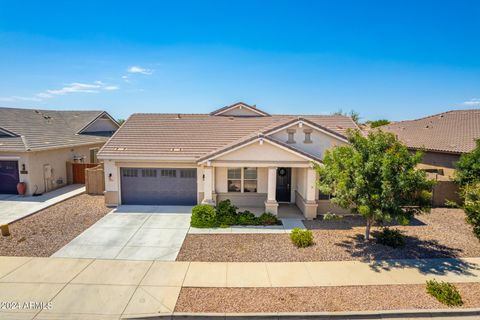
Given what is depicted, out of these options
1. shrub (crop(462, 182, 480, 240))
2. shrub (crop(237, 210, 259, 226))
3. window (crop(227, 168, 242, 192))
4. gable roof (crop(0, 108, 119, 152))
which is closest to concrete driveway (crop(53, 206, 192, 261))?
shrub (crop(237, 210, 259, 226))

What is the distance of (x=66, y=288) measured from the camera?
7.32m

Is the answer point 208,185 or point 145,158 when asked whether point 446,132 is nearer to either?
point 208,185

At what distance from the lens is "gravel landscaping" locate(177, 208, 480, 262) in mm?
9344

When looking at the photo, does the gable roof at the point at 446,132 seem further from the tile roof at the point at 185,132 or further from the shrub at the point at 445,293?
the shrub at the point at 445,293

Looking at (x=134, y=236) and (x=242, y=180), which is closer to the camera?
(x=134, y=236)

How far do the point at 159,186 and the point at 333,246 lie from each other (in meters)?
9.63

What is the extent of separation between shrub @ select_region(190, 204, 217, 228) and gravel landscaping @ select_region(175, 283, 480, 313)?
4795 millimetres

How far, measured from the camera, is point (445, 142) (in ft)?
63.7

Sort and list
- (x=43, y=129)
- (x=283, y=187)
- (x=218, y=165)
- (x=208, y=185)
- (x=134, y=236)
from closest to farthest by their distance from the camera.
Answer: (x=134, y=236) < (x=218, y=165) < (x=208, y=185) < (x=283, y=187) < (x=43, y=129)

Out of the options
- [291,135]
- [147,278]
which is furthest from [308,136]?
[147,278]

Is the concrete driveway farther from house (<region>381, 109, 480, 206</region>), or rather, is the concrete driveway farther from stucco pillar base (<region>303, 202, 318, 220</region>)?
house (<region>381, 109, 480, 206</region>)

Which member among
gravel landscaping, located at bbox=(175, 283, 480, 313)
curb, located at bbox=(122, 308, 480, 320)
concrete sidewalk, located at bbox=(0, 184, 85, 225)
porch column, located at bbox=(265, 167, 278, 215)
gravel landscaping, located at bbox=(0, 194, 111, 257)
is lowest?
curb, located at bbox=(122, 308, 480, 320)

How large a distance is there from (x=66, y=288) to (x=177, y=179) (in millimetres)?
8294

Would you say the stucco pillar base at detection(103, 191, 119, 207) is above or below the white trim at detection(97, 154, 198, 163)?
below
